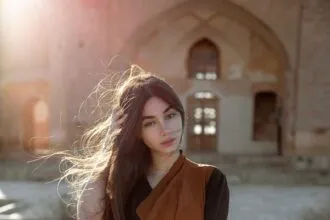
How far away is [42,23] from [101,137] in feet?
31.1

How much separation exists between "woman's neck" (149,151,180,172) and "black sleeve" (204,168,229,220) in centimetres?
13

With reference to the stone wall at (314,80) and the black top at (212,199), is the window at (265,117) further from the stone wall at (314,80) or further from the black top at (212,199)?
the black top at (212,199)

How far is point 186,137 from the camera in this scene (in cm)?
1136

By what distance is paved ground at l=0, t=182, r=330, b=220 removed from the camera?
5.73 m

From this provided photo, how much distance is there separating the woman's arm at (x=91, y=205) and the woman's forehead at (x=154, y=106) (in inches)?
9.9

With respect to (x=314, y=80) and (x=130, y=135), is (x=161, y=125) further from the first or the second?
(x=314, y=80)

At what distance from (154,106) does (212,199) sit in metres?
0.29

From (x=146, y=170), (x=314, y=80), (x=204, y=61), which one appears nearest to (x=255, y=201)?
(x=314, y=80)

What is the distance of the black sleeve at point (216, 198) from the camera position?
3.94ft

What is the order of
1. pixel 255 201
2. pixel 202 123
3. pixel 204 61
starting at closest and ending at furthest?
pixel 255 201 → pixel 204 61 → pixel 202 123

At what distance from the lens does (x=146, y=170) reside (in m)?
1.33

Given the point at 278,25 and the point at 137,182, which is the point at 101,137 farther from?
the point at 278,25

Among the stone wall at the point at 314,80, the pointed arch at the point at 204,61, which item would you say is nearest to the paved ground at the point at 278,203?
the stone wall at the point at 314,80

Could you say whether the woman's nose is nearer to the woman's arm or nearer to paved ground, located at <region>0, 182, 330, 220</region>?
the woman's arm
